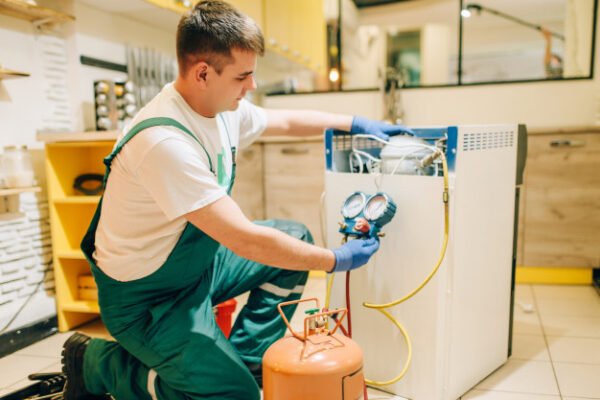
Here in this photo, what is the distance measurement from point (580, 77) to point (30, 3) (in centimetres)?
291

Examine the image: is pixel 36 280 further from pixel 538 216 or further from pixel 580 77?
pixel 580 77

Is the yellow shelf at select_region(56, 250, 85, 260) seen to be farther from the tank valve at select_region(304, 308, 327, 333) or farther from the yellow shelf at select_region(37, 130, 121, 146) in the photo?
the tank valve at select_region(304, 308, 327, 333)

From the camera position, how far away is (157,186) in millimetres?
1209

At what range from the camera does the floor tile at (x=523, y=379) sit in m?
1.63

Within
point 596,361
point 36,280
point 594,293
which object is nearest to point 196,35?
point 36,280

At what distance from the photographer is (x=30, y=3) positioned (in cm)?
196

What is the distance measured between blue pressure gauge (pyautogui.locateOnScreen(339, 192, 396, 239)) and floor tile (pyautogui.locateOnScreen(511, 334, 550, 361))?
35.3 inches

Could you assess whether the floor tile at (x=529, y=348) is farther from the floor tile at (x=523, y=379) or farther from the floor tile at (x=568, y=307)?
the floor tile at (x=568, y=307)

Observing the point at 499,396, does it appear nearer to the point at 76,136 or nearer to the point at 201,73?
the point at 201,73

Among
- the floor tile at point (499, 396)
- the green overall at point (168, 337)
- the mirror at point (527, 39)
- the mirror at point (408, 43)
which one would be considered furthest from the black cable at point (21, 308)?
the mirror at point (408, 43)

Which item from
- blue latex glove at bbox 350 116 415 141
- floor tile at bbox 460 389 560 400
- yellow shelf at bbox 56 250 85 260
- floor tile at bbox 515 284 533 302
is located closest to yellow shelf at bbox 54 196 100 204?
yellow shelf at bbox 56 250 85 260

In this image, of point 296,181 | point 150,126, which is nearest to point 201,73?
point 150,126

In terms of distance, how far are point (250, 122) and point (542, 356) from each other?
1.40 m

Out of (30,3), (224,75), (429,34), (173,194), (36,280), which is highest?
(429,34)
